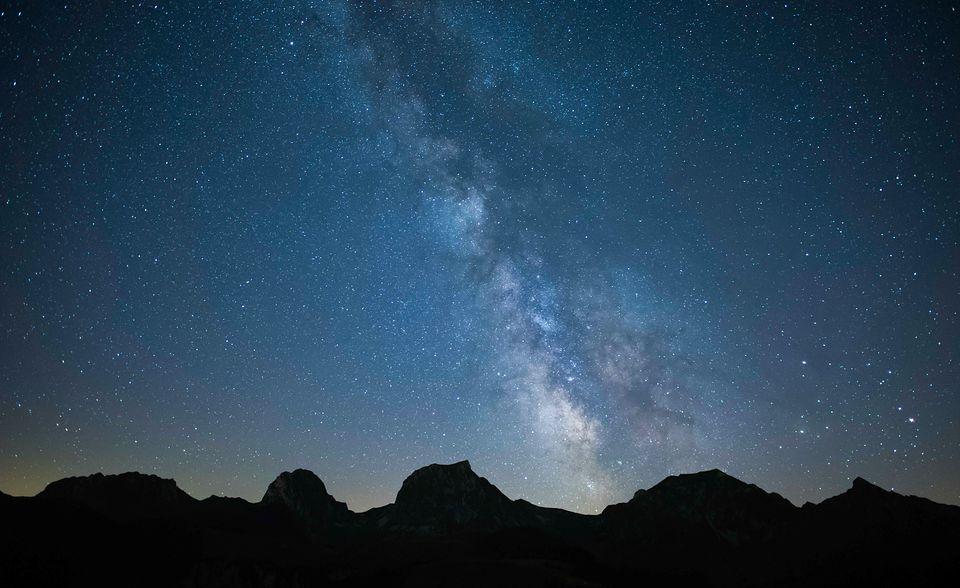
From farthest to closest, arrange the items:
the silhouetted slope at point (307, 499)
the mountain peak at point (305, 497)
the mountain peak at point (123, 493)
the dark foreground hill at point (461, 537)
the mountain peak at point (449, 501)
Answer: the mountain peak at point (449, 501)
the mountain peak at point (305, 497)
the silhouetted slope at point (307, 499)
the mountain peak at point (123, 493)
the dark foreground hill at point (461, 537)

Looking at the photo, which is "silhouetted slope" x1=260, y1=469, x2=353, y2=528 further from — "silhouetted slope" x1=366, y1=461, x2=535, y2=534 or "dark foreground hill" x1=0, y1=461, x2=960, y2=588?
"silhouetted slope" x1=366, y1=461, x2=535, y2=534

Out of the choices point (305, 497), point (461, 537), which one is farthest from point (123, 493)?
point (461, 537)

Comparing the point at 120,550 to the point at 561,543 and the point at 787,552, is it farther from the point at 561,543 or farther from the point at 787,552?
the point at 787,552

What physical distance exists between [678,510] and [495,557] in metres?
73.3

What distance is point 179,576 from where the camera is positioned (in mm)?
92188

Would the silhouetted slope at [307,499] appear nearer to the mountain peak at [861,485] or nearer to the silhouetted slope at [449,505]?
the silhouetted slope at [449,505]

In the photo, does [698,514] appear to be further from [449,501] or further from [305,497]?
[305,497]

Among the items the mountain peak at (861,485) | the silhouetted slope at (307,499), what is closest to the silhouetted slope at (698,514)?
the mountain peak at (861,485)

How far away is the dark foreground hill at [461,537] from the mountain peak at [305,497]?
0.54 m

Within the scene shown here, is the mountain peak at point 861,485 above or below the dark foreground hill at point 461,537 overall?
above

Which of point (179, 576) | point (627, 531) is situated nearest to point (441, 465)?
point (627, 531)

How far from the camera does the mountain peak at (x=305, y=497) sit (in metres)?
158

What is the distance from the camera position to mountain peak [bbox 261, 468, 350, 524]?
519ft

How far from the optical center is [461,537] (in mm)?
143500
